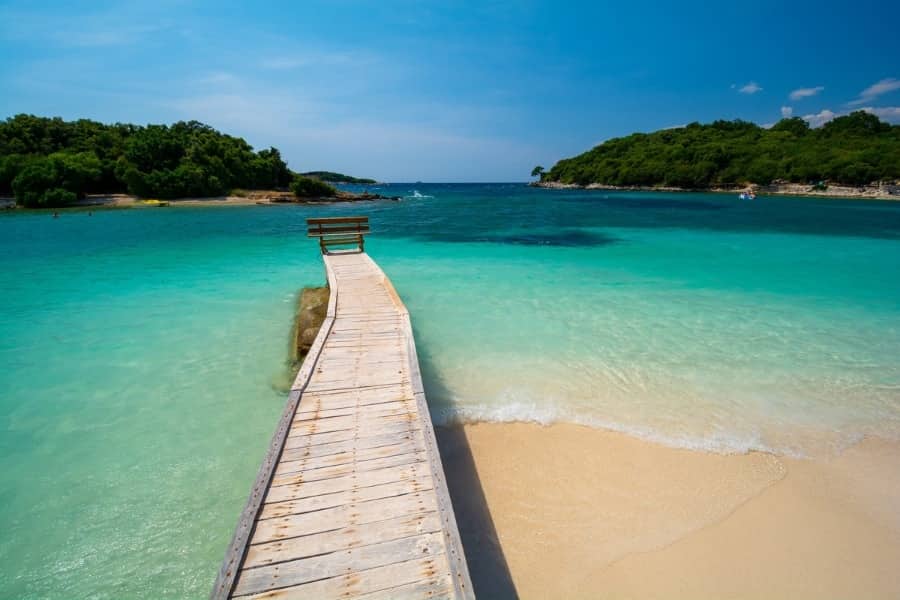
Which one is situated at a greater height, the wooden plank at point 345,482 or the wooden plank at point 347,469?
the wooden plank at point 347,469

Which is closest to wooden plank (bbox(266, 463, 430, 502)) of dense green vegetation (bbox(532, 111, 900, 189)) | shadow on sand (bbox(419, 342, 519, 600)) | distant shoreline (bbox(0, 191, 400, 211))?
shadow on sand (bbox(419, 342, 519, 600))

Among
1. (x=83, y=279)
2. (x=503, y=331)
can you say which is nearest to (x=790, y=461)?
(x=503, y=331)

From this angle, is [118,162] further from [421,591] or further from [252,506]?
[421,591]

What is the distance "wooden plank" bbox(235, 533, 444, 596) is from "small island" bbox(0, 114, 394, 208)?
70.6 m

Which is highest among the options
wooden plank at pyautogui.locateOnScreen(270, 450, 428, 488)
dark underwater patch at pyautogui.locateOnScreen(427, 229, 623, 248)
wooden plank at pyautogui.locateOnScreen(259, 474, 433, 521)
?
dark underwater patch at pyautogui.locateOnScreen(427, 229, 623, 248)

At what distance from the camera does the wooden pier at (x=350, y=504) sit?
108 inches

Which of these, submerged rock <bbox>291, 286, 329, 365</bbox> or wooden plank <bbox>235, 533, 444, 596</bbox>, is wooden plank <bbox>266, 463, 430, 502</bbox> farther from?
submerged rock <bbox>291, 286, 329, 365</bbox>

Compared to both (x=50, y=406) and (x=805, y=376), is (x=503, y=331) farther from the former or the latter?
(x=50, y=406)

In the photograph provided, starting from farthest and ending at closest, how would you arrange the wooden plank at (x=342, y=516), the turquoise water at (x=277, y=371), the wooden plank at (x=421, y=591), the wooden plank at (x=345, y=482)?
the turquoise water at (x=277, y=371) → the wooden plank at (x=345, y=482) → the wooden plank at (x=342, y=516) → the wooden plank at (x=421, y=591)

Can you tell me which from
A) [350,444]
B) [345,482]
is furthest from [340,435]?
[345,482]

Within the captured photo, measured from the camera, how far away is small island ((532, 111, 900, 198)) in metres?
80.0

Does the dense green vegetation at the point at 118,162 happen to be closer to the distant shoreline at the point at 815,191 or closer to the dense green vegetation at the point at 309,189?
the dense green vegetation at the point at 309,189

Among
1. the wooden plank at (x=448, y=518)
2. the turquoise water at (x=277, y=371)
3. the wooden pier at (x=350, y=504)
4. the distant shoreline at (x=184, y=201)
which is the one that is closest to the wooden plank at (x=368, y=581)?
the wooden pier at (x=350, y=504)

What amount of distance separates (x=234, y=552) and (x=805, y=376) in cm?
997
